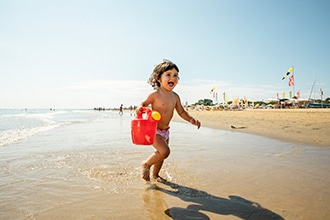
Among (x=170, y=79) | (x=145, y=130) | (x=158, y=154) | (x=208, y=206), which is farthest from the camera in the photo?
(x=170, y=79)

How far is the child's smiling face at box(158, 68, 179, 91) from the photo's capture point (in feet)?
9.68

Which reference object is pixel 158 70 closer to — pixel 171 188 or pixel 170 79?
pixel 170 79

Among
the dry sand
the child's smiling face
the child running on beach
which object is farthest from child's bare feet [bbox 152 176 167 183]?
the dry sand

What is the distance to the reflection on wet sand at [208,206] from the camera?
6.06 ft

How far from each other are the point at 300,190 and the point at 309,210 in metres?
0.54

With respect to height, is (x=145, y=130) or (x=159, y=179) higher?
(x=145, y=130)

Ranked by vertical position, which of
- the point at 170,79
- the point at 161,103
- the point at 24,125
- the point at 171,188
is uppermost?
the point at 170,79

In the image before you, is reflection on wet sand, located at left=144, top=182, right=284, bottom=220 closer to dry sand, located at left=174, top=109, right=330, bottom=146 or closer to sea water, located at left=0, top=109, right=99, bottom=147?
dry sand, located at left=174, top=109, right=330, bottom=146

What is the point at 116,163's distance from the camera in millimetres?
3744

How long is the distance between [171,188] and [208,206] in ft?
2.00

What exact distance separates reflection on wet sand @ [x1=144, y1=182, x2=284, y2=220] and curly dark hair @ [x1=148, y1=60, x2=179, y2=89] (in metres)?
1.50

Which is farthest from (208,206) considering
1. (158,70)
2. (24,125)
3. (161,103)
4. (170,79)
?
(24,125)

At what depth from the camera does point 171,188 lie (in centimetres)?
256

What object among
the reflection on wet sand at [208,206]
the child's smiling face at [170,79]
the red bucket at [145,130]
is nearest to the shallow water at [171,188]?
the reflection on wet sand at [208,206]
